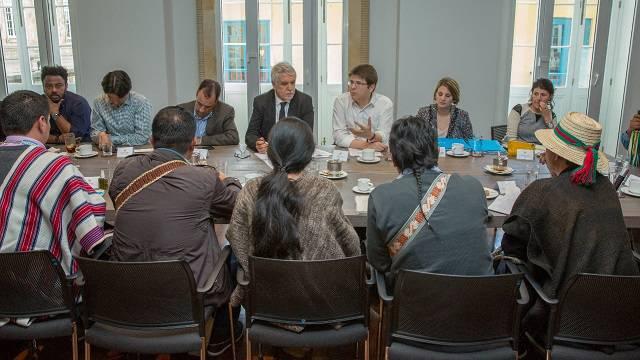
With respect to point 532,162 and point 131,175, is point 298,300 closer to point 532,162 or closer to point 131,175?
point 131,175

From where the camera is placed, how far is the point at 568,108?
19.7ft

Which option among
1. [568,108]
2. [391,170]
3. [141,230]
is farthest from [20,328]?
[568,108]

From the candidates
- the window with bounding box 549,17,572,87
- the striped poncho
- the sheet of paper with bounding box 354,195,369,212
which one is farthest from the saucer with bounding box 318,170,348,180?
the window with bounding box 549,17,572,87

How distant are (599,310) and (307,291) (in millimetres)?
953

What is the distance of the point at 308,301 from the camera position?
1879 mm

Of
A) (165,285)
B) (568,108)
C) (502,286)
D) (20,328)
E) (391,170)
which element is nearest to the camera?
(502,286)

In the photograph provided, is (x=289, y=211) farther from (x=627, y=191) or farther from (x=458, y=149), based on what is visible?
(x=458, y=149)

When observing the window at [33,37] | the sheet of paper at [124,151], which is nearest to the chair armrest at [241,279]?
the sheet of paper at [124,151]

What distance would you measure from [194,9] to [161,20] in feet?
1.36

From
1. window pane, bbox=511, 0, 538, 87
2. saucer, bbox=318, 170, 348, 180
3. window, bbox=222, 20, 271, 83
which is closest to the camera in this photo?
saucer, bbox=318, 170, 348, 180

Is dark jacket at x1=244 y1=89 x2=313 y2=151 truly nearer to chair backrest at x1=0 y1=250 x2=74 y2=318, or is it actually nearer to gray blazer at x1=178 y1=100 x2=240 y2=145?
gray blazer at x1=178 y1=100 x2=240 y2=145

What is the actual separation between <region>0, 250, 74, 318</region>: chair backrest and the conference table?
1.91 ft

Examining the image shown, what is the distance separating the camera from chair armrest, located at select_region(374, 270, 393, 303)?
1853mm

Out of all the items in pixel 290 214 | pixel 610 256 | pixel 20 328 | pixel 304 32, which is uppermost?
pixel 304 32
